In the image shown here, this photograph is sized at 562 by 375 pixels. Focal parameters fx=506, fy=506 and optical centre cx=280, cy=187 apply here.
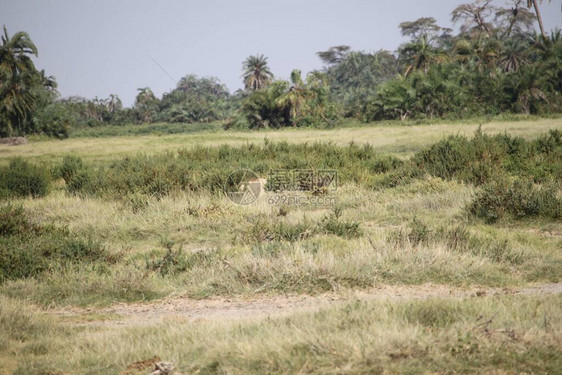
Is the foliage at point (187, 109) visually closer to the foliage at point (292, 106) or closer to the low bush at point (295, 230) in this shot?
the foliage at point (292, 106)

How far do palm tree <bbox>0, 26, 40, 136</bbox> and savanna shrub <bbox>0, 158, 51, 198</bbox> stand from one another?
31048 mm

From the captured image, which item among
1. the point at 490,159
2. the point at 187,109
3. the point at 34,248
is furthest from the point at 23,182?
the point at 187,109

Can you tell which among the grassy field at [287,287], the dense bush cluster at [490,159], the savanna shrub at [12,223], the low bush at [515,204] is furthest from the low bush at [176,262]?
the dense bush cluster at [490,159]

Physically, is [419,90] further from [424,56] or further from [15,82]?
[15,82]

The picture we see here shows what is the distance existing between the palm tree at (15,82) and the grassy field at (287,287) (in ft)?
116

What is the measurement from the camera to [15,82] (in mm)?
44281

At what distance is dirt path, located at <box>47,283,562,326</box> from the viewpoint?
5.75 meters

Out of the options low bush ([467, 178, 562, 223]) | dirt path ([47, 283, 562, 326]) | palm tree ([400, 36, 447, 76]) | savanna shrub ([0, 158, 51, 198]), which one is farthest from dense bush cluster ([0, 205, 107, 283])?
palm tree ([400, 36, 447, 76])

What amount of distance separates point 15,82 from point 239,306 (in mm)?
45697

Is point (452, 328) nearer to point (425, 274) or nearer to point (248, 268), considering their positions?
point (425, 274)

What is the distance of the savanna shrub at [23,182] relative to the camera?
49.7ft

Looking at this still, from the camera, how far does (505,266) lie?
23.0 feet

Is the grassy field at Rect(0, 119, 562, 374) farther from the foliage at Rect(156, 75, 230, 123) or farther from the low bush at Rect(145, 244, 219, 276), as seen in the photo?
the foliage at Rect(156, 75, 230, 123)

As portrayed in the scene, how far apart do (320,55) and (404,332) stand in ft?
301
